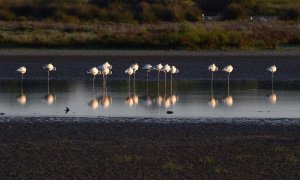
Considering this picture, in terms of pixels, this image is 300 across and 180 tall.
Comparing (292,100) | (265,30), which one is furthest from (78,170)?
(265,30)

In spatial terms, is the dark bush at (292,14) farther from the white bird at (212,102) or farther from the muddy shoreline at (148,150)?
the muddy shoreline at (148,150)

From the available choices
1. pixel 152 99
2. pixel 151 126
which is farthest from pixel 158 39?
pixel 151 126

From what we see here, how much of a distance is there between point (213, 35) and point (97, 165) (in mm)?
30266

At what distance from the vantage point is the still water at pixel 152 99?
64.1 ft

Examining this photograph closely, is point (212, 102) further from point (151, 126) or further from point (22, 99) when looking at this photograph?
point (151, 126)

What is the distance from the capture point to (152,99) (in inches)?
883

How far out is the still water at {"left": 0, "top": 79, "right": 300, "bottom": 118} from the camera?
19531mm

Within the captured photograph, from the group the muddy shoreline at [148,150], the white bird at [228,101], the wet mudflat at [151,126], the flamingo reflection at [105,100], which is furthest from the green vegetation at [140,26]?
the muddy shoreline at [148,150]

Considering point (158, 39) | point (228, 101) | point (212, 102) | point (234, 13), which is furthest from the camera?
point (234, 13)

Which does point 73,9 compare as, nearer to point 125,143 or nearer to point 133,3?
point 133,3

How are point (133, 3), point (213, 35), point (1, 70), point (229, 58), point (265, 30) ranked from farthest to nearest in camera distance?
point (133, 3), point (265, 30), point (213, 35), point (229, 58), point (1, 70)

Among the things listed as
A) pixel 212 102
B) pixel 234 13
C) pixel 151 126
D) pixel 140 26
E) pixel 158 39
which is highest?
pixel 234 13

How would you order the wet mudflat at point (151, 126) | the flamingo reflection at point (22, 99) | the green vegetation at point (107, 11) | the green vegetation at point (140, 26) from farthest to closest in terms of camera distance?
the green vegetation at point (107, 11)
the green vegetation at point (140, 26)
the flamingo reflection at point (22, 99)
the wet mudflat at point (151, 126)

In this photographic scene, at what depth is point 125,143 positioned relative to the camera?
587 inches
